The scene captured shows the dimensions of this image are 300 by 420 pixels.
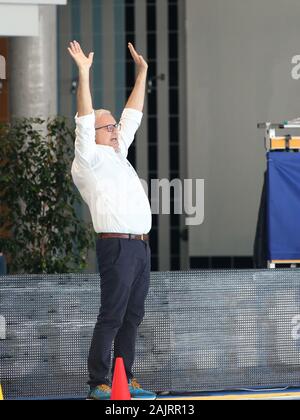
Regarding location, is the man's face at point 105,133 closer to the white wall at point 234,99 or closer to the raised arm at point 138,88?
the raised arm at point 138,88

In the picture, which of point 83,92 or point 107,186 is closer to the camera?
point 83,92

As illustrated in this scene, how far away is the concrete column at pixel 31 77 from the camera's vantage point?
12680mm

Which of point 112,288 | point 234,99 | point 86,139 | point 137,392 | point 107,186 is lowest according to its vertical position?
point 137,392

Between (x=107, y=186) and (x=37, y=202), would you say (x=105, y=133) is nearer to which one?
(x=107, y=186)

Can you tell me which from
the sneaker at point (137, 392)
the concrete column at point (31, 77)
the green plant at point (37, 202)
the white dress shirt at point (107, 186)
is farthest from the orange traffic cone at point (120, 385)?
the concrete column at point (31, 77)

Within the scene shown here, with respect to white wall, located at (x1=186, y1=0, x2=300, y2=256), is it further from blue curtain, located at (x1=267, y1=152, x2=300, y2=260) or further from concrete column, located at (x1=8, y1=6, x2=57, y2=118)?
blue curtain, located at (x1=267, y1=152, x2=300, y2=260)

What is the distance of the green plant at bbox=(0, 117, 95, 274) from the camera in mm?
10953

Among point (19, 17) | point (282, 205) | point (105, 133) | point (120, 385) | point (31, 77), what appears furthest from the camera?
point (31, 77)

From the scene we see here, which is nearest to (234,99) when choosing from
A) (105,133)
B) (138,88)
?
(138,88)

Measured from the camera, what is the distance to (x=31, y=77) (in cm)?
1277

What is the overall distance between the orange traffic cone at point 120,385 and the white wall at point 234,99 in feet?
27.3

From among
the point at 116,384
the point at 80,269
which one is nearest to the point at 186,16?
the point at 80,269

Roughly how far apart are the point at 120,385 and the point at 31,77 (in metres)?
6.31

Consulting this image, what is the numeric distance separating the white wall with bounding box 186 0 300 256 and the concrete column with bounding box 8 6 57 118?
3046 mm
